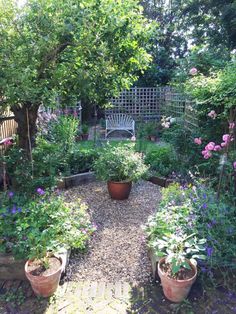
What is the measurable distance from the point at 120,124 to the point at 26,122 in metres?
5.97

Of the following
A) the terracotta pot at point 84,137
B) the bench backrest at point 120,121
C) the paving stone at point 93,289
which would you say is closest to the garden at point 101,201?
the paving stone at point 93,289

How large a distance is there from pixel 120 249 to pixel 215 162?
1879 mm

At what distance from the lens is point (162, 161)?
5.04 m

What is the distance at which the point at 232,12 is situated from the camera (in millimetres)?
8953

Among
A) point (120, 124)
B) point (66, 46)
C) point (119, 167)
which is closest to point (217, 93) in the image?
point (119, 167)

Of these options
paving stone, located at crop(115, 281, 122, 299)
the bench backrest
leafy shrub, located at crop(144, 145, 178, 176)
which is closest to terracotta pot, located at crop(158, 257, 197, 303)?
paving stone, located at crop(115, 281, 122, 299)

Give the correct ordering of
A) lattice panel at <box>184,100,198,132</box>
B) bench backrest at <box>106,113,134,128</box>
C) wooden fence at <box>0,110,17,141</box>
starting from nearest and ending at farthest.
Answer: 1. wooden fence at <box>0,110,17,141</box>
2. lattice panel at <box>184,100,198,132</box>
3. bench backrest at <box>106,113,134,128</box>

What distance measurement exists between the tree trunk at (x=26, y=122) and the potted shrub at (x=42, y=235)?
1026mm

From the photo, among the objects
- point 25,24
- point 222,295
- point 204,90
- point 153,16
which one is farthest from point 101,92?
point 153,16

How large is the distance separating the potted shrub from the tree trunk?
1026 millimetres

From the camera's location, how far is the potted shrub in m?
2.04

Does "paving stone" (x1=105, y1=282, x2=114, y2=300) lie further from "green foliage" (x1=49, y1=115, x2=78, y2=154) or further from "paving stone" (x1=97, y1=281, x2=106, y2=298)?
"green foliage" (x1=49, y1=115, x2=78, y2=154)

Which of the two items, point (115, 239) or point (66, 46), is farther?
point (115, 239)

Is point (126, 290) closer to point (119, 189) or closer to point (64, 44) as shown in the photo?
point (119, 189)
